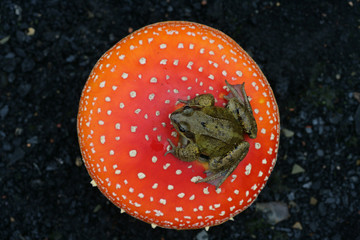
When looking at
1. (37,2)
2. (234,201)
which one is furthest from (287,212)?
(37,2)

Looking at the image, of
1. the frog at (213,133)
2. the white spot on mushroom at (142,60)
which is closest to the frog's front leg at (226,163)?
the frog at (213,133)

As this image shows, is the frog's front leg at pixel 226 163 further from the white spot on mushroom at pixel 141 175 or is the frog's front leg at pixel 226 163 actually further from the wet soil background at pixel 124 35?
the wet soil background at pixel 124 35

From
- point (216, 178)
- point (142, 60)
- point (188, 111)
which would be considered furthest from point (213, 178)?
point (142, 60)

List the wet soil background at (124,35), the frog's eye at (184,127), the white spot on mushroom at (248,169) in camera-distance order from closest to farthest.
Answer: the frog's eye at (184,127) < the white spot on mushroom at (248,169) < the wet soil background at (124,35)

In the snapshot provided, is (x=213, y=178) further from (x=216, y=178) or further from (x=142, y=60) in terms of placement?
(x=142, y=60)

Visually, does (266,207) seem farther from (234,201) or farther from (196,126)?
(196,126)
